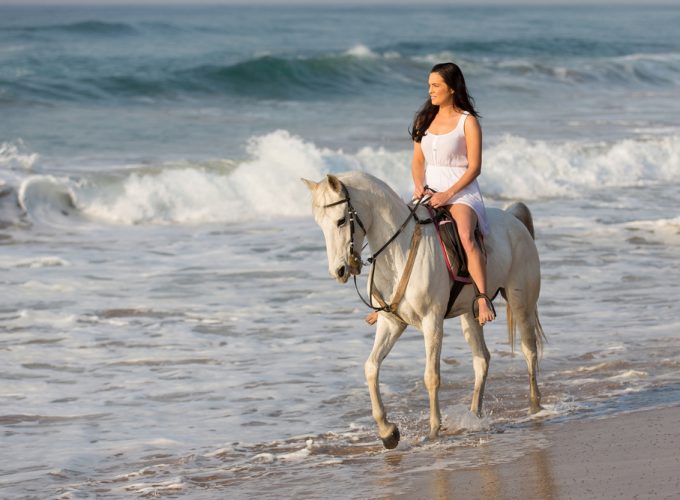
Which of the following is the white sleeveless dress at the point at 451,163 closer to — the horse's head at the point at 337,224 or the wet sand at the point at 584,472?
the horse's head at the point at 337,224

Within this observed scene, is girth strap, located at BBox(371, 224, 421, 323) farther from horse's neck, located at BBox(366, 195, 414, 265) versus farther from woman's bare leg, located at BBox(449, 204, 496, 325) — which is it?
woman's bare leg, located at BBox(449, 204, 496, 325)

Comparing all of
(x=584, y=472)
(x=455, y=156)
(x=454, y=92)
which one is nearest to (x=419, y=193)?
(x=455, y=156)

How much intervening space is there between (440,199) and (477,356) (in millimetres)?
1163

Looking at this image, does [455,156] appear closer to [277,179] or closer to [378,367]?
[378,367]

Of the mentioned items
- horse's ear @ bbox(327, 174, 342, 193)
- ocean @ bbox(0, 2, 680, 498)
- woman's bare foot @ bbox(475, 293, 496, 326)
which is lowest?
ocean @ bbox(0, 2, 680, 498)

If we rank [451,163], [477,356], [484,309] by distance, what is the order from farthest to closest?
[477,356], [451,163], [484,309]

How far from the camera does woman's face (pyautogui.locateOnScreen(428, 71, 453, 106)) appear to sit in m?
6.60

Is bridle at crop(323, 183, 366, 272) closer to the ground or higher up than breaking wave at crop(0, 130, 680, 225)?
higher up

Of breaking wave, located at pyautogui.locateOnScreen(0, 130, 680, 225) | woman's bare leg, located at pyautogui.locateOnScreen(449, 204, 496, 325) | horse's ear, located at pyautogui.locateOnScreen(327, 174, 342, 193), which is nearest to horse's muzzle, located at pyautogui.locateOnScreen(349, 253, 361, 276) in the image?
horse's ear, located at pyautogui.locateOnScreen(327, 174, 342, 193)

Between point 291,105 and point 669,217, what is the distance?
18.5 metres

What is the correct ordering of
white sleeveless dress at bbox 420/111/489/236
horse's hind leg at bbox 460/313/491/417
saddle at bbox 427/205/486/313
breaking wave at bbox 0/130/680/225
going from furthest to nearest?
1. breaking wave at bbox 0/130/680/225
2. horse's hind leg at bbox 460/313/491/417
3. white sleeveless dress at bbox 420/111/489/236
4. saddle at bbox 427/205/486/313

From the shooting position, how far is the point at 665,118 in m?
30.3

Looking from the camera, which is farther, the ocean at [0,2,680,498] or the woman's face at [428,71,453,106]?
the ocean at [0,2,680,498]

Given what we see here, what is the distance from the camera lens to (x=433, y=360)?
21.5 ft
